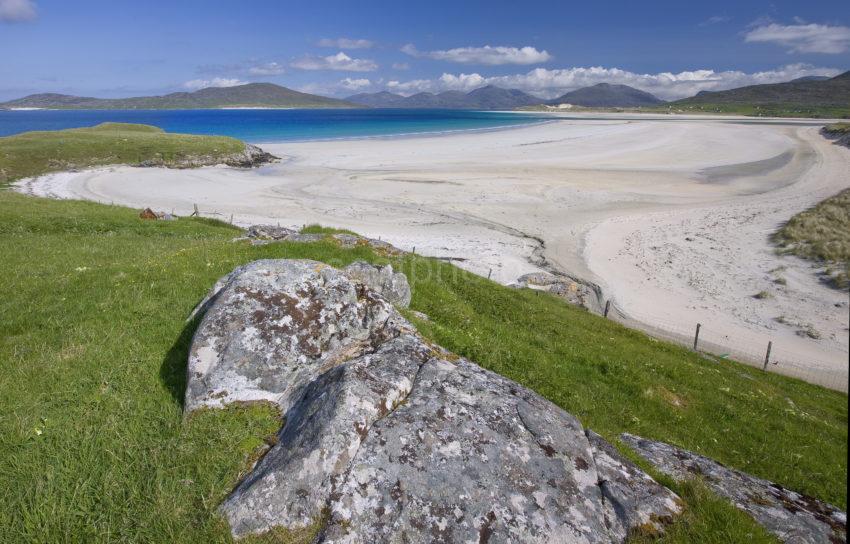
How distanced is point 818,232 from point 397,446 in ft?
162

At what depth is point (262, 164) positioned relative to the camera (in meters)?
88.9

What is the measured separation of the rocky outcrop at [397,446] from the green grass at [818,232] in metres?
33.6

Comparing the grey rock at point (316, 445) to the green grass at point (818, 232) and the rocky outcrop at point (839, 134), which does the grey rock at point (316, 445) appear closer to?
the green grass at point (818, 232)

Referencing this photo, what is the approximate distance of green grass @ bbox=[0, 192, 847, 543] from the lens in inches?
222

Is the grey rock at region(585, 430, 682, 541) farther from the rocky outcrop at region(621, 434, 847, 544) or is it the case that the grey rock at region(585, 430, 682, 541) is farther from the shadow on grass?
the shadow on grass

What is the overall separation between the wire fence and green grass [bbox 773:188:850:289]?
8797mm

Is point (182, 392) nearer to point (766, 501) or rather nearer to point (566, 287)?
point (766, 501)

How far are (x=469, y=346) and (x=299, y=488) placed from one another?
727cm

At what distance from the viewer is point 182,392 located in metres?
7.82

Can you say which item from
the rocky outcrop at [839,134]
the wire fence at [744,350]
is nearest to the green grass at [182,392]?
the wire fence at [744,350]

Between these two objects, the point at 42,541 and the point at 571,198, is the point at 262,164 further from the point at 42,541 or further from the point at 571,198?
the point at 42,541

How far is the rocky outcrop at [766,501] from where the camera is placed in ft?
19.4

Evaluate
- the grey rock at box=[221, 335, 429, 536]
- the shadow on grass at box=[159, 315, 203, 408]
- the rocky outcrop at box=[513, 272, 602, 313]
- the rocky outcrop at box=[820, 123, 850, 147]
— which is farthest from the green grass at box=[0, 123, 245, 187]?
the rocky outcrop at box=[820, 123, 850, 147]

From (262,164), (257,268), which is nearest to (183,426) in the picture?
(257,268)
